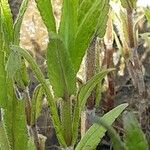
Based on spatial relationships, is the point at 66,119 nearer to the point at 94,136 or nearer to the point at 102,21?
the point at 94,136

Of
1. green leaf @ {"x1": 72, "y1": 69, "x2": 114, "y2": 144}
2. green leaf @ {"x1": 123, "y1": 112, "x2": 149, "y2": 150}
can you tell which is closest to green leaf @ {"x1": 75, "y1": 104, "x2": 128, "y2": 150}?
green leaf @ {"x1": 72, "y1": 69, "x2": 114, "y2": 144}

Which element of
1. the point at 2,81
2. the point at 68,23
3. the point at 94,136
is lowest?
the point at 94,136

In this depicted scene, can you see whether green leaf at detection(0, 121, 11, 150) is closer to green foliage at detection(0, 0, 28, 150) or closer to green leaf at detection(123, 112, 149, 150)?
green foliage at detection(0, 0, 28, 150)

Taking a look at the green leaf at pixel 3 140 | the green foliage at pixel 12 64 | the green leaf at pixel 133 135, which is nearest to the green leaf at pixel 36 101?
the green leaf at pixel 3 140

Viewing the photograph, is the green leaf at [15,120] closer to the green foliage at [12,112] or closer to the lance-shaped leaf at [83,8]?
the green foliage at [12,112]

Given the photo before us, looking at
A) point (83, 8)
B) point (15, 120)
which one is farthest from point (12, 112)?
point (83, 8)

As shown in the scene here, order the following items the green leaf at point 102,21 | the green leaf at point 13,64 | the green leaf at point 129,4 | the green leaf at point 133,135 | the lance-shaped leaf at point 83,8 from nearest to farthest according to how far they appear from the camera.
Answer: the green leaf at point 133,135, the green leaf at point 13,64, the lance-shaped leaf at point 83,8, the green leaf at point 102,21, the green leaf at point 129,4


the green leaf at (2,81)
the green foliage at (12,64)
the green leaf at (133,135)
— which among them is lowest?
the green leaf at (133,135)

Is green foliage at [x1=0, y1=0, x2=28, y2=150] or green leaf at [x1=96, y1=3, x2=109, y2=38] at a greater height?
green leaf at [x1=96, y1=3, x2=109, y2=38]
